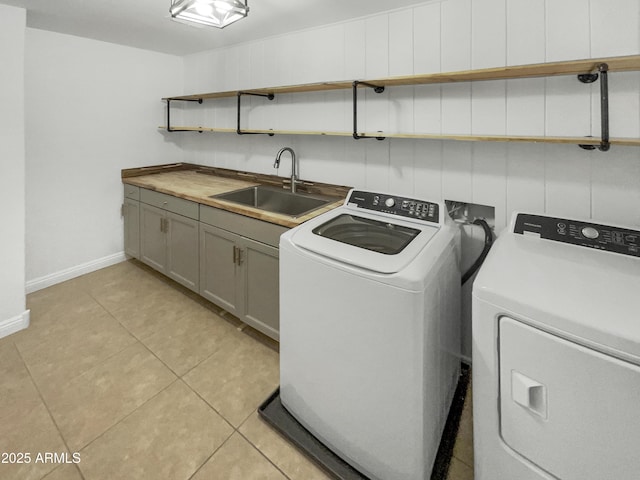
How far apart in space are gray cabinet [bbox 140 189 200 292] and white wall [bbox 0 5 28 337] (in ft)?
2.80

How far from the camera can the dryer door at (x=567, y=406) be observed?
790 millimetres

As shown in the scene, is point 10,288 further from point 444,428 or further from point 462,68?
point 462,68

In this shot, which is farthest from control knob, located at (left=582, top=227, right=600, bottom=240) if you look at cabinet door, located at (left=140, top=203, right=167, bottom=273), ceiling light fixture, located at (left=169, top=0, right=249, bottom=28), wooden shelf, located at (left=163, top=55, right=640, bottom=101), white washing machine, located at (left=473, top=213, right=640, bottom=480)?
cabinet door, located at (left=140, top=203, right=167, bottom=273)

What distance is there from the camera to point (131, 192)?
3.10 metres

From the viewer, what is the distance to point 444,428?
1.53 meters

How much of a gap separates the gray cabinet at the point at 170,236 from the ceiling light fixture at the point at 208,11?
1.25 m

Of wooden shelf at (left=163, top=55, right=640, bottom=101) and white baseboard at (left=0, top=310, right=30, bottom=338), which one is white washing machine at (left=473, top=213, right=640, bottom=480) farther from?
white baseboard at (left=0, top=310, right=30, bottom=338)

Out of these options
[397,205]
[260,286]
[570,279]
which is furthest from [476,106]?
[260,286]

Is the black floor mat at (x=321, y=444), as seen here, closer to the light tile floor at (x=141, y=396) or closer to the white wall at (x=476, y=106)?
the light tile floor at (x=141, y=396)

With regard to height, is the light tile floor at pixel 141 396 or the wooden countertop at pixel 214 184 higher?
Answer: the wooden countertop at pixel 214 184

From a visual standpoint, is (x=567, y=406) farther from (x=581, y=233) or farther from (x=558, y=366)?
(x=581, y=233)

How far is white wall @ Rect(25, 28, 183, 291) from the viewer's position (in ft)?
8.62

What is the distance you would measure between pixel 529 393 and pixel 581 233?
2.39 feet

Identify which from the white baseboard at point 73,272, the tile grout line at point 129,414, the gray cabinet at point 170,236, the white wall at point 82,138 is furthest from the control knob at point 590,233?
the white baseboard at point 73,272
